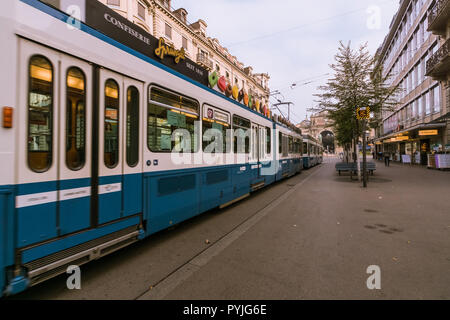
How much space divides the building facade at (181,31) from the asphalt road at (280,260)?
43.5 ft

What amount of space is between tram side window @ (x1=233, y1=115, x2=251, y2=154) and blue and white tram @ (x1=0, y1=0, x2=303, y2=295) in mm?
2312

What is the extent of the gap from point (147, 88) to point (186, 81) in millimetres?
1071

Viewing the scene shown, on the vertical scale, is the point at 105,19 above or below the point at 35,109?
above

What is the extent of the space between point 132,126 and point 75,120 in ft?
2.62

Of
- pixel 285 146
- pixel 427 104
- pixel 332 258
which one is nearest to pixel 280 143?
pixel 285 146

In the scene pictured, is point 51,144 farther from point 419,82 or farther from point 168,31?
point 419,82

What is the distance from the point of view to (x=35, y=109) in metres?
2.40

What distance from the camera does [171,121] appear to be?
414 cm

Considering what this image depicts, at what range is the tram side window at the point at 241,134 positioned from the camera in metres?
6.68

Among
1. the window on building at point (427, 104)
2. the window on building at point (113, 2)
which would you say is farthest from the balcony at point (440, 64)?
the window on building at point (113, 2)

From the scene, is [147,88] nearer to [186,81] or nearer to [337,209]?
[186,81]

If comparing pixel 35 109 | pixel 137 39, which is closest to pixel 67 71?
pixel 35 109

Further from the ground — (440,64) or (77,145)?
(440,64)

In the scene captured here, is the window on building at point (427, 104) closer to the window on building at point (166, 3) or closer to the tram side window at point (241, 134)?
the tram side window at point (241, 134)
